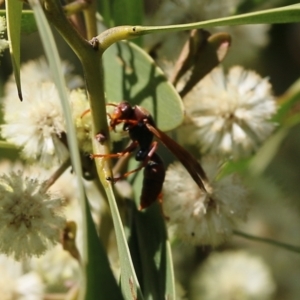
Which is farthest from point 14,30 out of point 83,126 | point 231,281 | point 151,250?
point 231,281

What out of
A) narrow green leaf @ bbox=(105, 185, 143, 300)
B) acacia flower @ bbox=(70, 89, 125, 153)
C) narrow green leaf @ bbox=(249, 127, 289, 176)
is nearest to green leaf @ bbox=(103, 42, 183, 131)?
acacia flower @ bbox=(70, 89, 125, 153)

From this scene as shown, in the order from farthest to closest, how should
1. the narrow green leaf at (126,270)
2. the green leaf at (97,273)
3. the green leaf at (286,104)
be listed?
the green leaf at (286,104) < the narrow green leaf at (126,270) < the green leaf at (97,273)

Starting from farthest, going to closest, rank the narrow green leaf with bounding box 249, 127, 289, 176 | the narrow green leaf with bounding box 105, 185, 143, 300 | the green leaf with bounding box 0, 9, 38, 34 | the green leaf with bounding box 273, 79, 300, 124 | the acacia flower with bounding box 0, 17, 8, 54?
1. the narrow green leaf with bounding box 249, 127, 289, 176
2. the green leaf with bounding box 273, 79, 300, 124
3. the green leaf with bounding box 0, 9, 38, 34
4. the acacia flower with bounding box 0, 17, 8, 54
5. the narrow green leaf with bounding box 105, 185, 143, 300

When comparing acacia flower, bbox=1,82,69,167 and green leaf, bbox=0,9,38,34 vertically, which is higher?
green leaf, bbox=0,9,38,34

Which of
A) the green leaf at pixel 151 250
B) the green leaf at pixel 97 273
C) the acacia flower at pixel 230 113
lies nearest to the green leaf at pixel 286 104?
the acacia flower at pixel 230 113

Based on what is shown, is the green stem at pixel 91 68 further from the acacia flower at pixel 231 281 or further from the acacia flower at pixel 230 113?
the acacia flower at pixel 231 281

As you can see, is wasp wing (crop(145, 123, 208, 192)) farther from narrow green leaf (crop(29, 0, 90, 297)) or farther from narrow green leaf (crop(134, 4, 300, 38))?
narrow green leaf (crop(29, 0, 90, 297))

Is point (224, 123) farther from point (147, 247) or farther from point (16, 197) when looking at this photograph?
point (16, 197)

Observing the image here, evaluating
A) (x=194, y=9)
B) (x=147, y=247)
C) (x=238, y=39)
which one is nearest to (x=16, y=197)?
(x=147, y=247)
